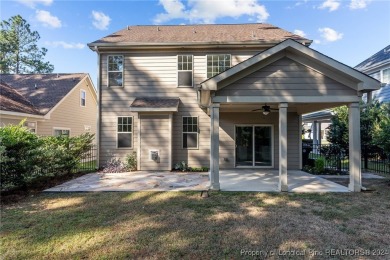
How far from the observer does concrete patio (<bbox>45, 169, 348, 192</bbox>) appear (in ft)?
22.4

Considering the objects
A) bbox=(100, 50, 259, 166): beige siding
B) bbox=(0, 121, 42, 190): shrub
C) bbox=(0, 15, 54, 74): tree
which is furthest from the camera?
bbox=(0, 15, 54, 74): tree

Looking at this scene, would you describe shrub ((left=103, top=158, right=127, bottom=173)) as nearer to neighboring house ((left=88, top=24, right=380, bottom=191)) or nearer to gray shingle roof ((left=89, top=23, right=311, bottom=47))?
neighboring house ((left=88, top=24, right=380, bottom=191))

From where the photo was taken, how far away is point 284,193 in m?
6.31

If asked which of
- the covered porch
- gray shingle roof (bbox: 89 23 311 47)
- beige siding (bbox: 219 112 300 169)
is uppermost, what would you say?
gray shingle roof (bbox: 89 23 311 47)

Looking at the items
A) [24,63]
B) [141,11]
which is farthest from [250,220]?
[24,63]

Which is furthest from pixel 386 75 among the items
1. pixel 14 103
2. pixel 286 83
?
pixel 14 103

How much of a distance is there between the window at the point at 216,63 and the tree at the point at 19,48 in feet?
102

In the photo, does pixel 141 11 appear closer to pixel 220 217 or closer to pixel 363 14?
pixel 363 14

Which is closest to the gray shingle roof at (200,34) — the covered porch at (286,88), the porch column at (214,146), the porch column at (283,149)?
the covered porch at (286,88)

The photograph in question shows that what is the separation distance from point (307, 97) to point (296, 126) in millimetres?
4253

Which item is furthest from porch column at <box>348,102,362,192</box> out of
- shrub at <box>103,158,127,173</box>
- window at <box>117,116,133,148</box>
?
window at <box>117,116,133,148</box>

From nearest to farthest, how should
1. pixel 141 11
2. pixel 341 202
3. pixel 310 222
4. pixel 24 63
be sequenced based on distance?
pixel 310 222 → pixel 341 202 → pixel 141 11 → pixel 24 63

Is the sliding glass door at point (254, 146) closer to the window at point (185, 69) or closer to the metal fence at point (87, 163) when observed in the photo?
the window at point (185, 69)

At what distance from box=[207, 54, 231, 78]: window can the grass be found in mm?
6441
